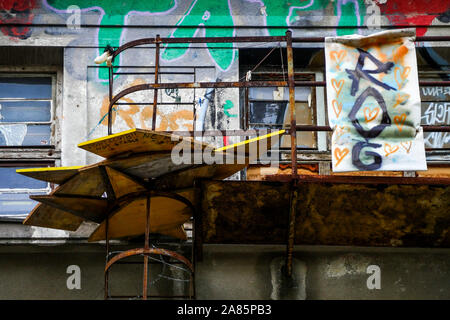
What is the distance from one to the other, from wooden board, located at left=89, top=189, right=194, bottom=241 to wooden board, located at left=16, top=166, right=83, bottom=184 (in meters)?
0.70

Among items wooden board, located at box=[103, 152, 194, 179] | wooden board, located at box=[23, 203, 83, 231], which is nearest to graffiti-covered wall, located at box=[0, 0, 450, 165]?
wooden board, located at box=[23, 203, 83, 231]

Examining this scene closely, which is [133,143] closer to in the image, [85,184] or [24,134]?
[85,184]

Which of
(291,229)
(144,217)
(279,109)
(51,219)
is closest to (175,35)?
(279,109)

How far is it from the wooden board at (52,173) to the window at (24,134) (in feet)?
5.81

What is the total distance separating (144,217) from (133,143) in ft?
4.54

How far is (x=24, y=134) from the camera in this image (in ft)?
26.1

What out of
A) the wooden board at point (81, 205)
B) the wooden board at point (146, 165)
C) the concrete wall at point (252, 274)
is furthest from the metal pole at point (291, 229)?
the wooden board at point (81, 205)

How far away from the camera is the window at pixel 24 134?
7.64 m

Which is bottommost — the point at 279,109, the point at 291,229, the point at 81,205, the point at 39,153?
the point at 291,229

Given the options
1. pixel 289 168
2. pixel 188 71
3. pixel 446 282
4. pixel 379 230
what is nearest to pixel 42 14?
pixel 188 71

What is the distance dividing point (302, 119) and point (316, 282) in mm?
2218

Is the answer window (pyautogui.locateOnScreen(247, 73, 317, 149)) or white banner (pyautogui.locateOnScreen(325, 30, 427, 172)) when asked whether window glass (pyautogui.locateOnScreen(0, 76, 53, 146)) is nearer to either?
window (pyautogui.locateOnScreen(247, 73, 317, 149))

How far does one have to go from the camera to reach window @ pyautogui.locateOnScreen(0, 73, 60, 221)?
764 centimetres

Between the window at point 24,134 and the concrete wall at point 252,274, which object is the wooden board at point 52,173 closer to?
the concrete wall at point 252,274
